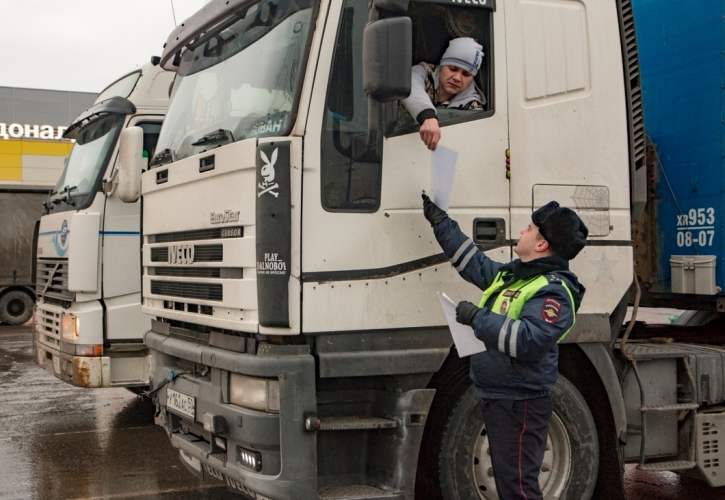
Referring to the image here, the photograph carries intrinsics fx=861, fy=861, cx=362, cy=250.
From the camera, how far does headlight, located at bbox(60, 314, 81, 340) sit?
743cm

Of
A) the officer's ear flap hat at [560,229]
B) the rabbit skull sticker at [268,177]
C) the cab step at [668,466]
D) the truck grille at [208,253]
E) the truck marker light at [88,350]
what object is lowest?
the cab step at [668,466]

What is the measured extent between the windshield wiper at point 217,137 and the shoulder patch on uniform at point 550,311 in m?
1.82

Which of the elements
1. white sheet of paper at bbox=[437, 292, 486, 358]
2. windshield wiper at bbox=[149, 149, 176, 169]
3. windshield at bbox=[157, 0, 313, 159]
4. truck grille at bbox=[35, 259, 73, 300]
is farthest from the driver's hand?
truck grille at bbox=[35, 259, 73, 300]

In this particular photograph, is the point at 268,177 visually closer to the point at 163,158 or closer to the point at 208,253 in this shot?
the point at 208,253

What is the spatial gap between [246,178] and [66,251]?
3.99 meters

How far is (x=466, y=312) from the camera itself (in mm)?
3783

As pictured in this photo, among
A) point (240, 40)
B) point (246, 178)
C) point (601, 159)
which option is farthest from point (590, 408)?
point (240, 40)

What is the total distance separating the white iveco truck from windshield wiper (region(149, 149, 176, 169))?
1.85 metres

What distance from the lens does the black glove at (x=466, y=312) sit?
3771 mm

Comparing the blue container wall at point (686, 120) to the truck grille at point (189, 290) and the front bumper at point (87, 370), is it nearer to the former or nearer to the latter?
the truck grille at point (189, 290)

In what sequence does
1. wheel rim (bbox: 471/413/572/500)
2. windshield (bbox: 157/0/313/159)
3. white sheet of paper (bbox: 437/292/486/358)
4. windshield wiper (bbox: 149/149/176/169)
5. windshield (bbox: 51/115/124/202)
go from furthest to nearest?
windshield (bbox: 51/115/124/202) → windshield wiper (bbox: 149/149/176/169) → wheel rim (bbox: 471/413/572/500) → windshield (bbox: 157/0/313/159) → white sheet of paper (bbox: 437/292/486/358)

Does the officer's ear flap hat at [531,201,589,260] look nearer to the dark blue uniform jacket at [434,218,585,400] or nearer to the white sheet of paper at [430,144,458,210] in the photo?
the dark blue uniform jacket at [434,218,585,400]

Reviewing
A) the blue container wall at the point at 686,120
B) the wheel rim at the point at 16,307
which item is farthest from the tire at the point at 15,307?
the blue container wall at the point at 686,120

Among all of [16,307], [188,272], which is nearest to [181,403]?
[188,272]
